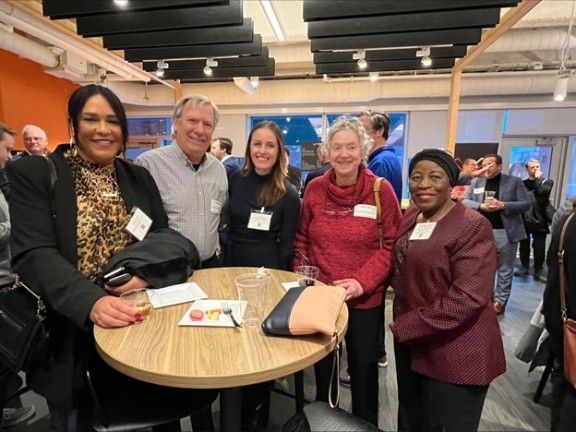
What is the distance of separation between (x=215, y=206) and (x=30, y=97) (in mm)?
6035

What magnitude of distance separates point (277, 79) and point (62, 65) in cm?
385

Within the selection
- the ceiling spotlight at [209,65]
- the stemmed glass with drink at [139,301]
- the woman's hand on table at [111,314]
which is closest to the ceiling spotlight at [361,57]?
the ceiling spotlight at [209,65]

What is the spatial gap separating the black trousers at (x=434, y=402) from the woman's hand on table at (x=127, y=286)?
1.17 m

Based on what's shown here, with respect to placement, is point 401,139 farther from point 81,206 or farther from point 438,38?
point 81,206

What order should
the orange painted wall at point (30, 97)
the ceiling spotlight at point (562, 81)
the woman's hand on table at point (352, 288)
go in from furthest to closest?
the orange painted wall at point (30, 97) → the ceiling spotlight at point (562, 81) → the woman's hand on table at point (352, 288)

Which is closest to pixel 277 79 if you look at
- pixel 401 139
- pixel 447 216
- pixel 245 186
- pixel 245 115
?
pixel 245 115

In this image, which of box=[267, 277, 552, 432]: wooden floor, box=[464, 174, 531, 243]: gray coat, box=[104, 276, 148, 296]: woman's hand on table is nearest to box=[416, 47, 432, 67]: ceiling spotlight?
box=[464, 174, 531, 243]: gray coat

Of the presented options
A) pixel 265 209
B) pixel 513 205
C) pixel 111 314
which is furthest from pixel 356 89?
pixel 111 314

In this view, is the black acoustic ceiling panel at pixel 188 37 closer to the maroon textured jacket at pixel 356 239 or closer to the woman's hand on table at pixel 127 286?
the maroon textured jacket at pixel 356 239

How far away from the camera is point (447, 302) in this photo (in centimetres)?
131

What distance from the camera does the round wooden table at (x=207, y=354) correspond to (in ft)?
2.94

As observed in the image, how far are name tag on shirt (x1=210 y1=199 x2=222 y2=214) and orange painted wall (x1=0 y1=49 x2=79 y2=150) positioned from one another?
14.6 feet

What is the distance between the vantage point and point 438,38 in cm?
380

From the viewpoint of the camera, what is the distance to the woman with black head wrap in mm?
1300
